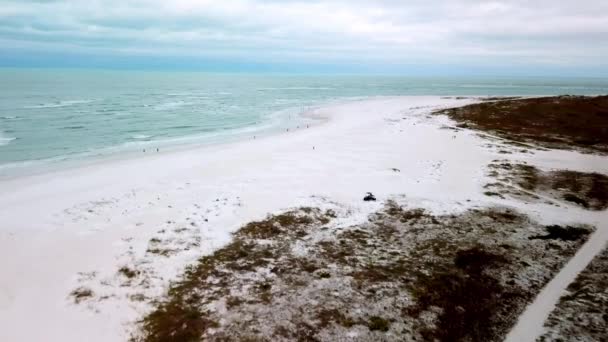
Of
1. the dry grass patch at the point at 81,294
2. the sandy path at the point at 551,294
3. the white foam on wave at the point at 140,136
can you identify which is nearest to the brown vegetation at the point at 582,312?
the sandy path at the point at 551,294

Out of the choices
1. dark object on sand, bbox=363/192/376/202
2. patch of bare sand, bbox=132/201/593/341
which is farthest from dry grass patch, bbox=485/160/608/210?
dark object on sand, bbox=363/192/376/202

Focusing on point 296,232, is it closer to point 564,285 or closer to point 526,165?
point 564,285

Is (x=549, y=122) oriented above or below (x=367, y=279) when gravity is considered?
above

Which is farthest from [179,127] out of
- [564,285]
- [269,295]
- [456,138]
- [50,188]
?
[564,285]

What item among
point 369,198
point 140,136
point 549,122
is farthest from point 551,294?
point 549,122

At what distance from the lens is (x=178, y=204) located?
803 inches

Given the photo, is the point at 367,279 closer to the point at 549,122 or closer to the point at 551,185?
the point at 551,185

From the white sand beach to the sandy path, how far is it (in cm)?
6

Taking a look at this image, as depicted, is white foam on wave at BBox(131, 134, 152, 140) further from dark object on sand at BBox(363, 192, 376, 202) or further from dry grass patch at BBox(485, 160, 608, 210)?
dry grass patch at BBox(485, 160, 608, 210)

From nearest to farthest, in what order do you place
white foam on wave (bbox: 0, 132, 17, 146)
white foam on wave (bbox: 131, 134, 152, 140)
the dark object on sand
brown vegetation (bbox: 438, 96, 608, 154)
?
the dark object on sand, white foam on wave (bbox: 0, 132, 17, 146), brown vegetation (bbox: 438, 96, 608, 154), white foam on wave (bbox: 131, 134, 152, 140)

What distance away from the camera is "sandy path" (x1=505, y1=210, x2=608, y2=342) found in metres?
10.9

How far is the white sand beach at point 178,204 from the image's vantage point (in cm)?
1207

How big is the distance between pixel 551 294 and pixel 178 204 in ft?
53.7

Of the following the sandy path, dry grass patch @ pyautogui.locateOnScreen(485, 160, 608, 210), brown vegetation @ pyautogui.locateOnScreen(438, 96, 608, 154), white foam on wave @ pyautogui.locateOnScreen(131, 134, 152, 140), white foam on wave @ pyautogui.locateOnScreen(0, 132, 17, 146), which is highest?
brown vegetation @ pyautogui.locateOnScreen(438, 96, 608, 154)
